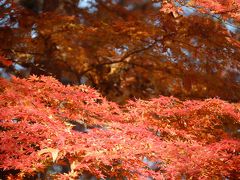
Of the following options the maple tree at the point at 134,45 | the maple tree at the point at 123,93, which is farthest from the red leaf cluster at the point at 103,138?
the maple tree at the point at 134,45

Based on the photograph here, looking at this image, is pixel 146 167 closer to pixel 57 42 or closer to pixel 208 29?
pixel 208 29

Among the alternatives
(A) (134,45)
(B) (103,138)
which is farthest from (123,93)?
(B) (103,138)

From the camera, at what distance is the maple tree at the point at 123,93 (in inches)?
112

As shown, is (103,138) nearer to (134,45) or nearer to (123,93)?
(134,45)

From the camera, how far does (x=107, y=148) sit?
9.06 ft

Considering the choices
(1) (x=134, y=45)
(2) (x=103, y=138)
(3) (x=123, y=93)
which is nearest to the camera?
(2) (x=103, y=138)

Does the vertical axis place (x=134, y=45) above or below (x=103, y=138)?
below

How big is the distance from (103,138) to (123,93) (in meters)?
4.99

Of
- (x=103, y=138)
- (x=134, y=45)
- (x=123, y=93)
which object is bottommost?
(x=123, y=93)

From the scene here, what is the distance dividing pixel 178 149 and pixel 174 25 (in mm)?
2408

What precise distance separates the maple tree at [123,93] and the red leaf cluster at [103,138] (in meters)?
→ 0.01

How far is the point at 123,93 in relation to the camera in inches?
309

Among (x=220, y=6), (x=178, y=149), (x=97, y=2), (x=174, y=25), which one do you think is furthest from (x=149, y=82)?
(x=178, y=149)

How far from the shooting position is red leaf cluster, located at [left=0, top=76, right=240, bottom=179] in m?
2.76
